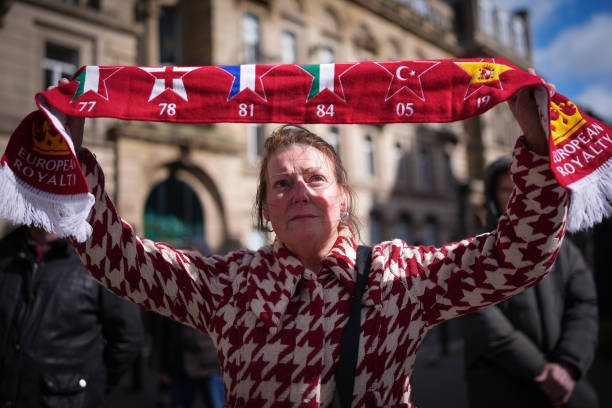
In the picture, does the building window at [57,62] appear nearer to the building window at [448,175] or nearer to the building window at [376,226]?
the building window at [376,226]

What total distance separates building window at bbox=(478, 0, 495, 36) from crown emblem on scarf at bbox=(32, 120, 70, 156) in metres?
29.1

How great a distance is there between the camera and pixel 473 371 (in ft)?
8.93

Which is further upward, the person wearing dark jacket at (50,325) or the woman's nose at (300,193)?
the woman's nose at (300,193)

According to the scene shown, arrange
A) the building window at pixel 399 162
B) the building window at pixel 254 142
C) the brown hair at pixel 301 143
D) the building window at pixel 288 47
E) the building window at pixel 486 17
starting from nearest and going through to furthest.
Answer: the brown hair at pixel 301 143 → the building window at pixel 254 142 → the building window at pixel 288 47 → the building window at pixel 399 162 → the building window at pixel 486 17

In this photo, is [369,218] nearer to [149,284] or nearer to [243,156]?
[243,156]

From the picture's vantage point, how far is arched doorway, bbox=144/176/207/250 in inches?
506

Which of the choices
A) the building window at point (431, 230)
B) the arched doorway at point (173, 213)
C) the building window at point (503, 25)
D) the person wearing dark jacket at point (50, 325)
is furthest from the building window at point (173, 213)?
the building window at point (503, 25)

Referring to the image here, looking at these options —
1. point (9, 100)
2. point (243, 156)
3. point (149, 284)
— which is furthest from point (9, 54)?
point (149, 284)

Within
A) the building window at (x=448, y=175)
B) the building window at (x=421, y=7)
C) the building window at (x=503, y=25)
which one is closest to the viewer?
the building window at (x=421, y=7)

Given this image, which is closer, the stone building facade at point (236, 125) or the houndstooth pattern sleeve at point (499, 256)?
the houndstooth pattern sleeve at point (499, 256)

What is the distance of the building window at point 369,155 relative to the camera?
67.6ft

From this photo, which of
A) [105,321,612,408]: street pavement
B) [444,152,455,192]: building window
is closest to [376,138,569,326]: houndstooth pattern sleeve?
[105,321,612,408]: street pavement

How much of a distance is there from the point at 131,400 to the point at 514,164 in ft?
21.4

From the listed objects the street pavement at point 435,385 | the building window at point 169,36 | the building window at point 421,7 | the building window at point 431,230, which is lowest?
the street pavement at point 435,385
